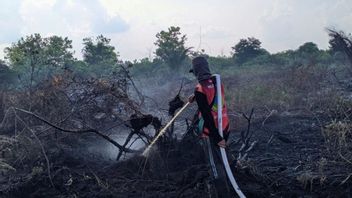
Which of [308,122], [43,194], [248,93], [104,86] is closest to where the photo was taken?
[43,194]

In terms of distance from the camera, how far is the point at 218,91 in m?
5.35

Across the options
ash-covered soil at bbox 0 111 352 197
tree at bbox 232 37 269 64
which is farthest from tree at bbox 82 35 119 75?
ash-covered soil at bbox 0 111 352 197

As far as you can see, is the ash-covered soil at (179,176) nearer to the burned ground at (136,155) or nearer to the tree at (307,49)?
the burned ground at (136,155)

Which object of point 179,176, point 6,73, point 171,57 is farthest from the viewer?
point 171,57

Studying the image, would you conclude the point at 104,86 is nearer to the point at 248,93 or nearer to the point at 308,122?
the point at 308,122

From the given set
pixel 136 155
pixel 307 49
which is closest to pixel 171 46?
pixel 307 49

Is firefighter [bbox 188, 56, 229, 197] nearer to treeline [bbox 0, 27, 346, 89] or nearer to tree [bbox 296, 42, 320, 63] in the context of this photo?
treeline [bbox 0, 27, 346, 89]

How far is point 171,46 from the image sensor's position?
2725cm

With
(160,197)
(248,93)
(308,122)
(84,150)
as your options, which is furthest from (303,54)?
(160,197)

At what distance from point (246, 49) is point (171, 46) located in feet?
20.2

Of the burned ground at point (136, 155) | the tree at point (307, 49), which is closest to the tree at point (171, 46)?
the tree at point (307, 49)

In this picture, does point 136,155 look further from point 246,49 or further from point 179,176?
point 246,49

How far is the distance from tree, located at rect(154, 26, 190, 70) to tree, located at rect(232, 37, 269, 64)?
484cm

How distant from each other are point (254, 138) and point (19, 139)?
16.3ft
